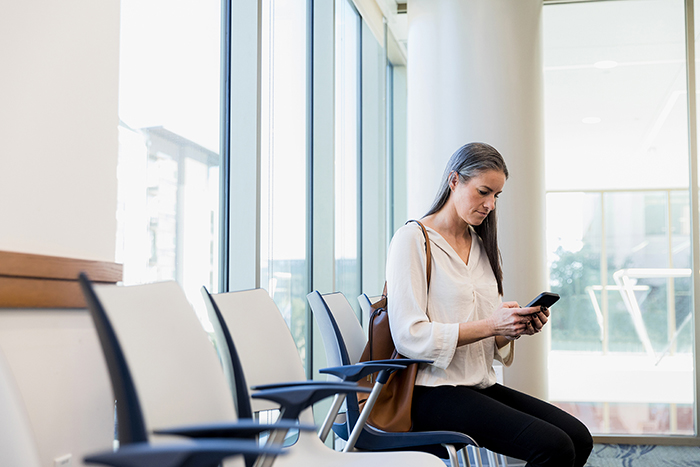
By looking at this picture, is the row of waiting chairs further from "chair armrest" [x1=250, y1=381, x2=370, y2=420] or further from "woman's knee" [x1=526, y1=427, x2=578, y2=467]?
"woman's knee" [x1=526, y1=427, x2=578, y2=467]

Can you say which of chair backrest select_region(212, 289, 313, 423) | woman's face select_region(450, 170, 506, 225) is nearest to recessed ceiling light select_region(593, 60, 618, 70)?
woman's face select_region(450, 170, 506, 225)

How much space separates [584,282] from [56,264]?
11.2 ft

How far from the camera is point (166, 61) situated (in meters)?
2.01

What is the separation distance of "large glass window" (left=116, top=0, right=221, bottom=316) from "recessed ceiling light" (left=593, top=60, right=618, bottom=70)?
8.86ft

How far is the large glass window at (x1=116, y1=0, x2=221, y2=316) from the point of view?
1.80 meters

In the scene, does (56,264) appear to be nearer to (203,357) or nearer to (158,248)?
(203,357)

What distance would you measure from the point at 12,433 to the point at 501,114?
119 inches

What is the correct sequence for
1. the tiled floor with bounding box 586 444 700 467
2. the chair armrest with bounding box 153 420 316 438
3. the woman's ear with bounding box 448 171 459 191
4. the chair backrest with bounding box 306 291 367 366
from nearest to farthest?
1. the chair armrest with bounding box 153 420 316 438
2. the chair backrest with bounding box 306 291 367 366
3. the woman's ear with bounding box 448 171 459 191
4. the tiled floor with bounding box 586 444 700 467

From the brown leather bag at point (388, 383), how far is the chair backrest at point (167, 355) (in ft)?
2.28

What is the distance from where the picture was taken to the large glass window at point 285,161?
2.73m

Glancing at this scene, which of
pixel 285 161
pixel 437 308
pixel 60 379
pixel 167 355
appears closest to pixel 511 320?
pixel 437 308

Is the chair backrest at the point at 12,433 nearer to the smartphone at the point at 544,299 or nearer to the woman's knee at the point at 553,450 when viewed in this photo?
the woman's knee at the point at 553,450

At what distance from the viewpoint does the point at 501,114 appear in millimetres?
3365

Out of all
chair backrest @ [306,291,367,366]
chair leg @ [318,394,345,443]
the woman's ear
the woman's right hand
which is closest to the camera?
chair leg @ [318,394,345,443]
